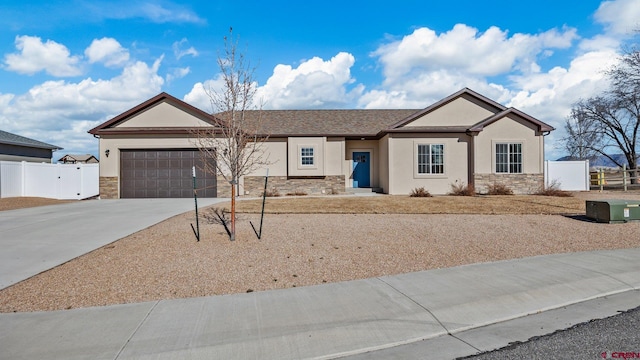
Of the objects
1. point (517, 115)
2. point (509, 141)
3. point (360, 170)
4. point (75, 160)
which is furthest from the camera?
point (75, 160)

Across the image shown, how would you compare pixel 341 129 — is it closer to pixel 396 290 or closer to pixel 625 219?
pixel 625 219

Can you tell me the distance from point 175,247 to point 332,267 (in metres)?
3.61

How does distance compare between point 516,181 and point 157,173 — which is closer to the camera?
point 157,173

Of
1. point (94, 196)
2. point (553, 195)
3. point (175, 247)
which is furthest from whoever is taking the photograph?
point (94, 196)

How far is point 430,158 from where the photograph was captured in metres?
21.9

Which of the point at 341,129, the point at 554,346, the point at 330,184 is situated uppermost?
the point at 341,129

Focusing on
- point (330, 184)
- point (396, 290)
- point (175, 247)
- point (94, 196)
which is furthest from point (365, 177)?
point (396, 290)

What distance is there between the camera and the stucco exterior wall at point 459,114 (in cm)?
2203

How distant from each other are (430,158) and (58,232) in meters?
16.9

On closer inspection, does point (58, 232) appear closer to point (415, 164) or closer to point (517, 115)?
point (415, 164)

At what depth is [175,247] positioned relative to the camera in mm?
9125

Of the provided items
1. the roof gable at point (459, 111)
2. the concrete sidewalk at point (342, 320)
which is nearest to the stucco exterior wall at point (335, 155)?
the roof gable at point (459, 111)

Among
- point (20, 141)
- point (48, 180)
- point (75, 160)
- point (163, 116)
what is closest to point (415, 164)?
point (163, 116)

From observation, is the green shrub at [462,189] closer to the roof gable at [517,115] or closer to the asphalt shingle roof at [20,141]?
the roof gable at [517,115]
